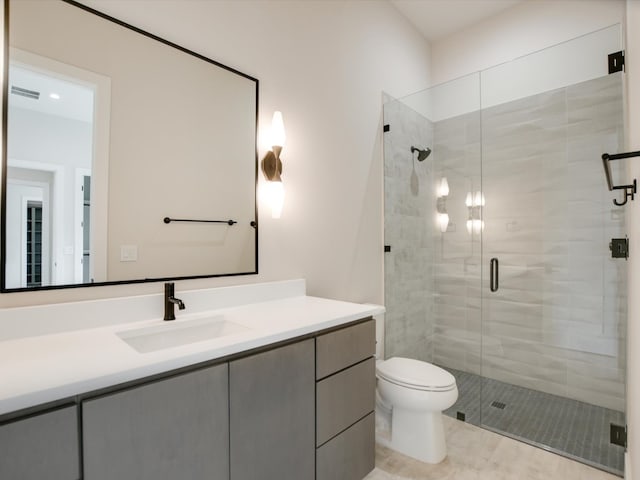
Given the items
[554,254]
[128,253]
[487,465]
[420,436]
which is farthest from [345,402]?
[554,254]

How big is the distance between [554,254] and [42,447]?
2751mm

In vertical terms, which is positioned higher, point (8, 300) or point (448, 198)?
point (448, 198)

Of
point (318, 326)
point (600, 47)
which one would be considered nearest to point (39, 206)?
point (318, 326)

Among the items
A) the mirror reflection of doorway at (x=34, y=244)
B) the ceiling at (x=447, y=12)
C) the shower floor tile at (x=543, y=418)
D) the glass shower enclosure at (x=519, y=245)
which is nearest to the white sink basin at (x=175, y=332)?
the mirror reflection of doorway at (x=34, y=244)

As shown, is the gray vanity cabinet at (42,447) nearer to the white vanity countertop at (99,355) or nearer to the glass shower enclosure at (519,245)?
the white vanity countertop at (99,355)

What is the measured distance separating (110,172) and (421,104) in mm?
2386

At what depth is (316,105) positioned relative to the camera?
2129mm

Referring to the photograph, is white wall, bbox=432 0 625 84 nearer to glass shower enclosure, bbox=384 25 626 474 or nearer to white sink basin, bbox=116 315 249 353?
glass shower enclosure, bbox=384 25 626 474

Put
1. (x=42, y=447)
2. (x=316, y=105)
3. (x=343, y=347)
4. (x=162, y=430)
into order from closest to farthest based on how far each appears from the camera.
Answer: (x=42, y=447) → (x=162, y=430) → (x=343, y=347) → (x=316, y=105)

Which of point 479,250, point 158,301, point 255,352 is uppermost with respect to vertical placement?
point 479,250

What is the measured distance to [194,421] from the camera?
38.9 inches

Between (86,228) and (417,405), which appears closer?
(86,228)

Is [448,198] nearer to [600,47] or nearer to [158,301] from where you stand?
[600,47]

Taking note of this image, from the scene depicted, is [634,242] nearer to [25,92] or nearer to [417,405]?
[417,405]
